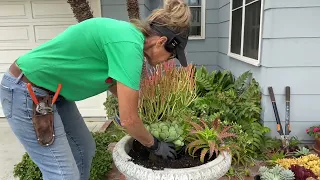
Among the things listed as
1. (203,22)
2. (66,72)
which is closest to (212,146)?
(66,72)

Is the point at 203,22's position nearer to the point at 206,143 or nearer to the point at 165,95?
the point at 165,95

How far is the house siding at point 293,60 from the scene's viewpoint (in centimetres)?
285

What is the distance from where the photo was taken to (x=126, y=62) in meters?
1.12

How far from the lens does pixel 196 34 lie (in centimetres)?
589

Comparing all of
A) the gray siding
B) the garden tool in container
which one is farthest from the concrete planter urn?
the gray siding

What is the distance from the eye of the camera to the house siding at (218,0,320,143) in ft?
9.36

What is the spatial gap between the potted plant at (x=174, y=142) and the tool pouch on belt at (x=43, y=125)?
0.47 metres

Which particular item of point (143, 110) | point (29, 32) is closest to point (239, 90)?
point (143, 110)

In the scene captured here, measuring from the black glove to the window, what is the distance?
4.52 meters

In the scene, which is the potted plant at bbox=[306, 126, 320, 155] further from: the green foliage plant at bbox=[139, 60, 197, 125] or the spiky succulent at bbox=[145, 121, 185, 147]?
the spiky succulent at bbox=[145, 121, 185, 147]

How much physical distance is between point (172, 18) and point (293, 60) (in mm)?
2261

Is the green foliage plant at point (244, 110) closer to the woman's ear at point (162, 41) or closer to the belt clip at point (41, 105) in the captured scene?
the woman's ear at point (162, 41)

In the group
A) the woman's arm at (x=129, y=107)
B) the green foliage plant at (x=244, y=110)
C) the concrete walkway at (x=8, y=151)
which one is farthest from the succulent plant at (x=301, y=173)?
the concrete walkway at (x=8, y=151)

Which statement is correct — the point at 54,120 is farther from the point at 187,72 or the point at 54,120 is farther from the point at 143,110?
the point at 187,72
